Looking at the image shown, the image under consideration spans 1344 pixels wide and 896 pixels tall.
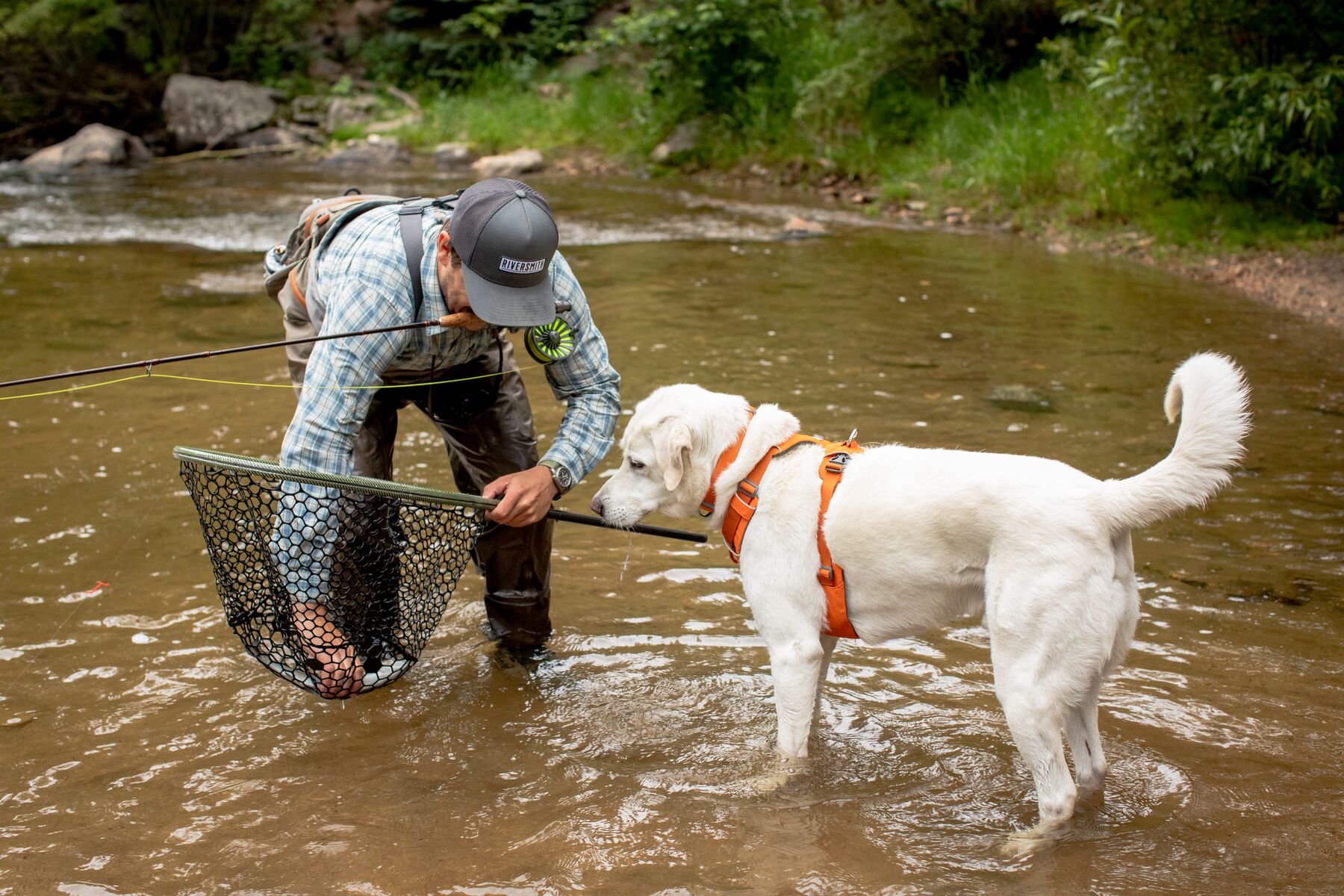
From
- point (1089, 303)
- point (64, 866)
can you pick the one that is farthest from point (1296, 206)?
point (64, 866)

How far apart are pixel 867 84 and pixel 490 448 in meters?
15.5

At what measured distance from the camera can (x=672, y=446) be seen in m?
4.34

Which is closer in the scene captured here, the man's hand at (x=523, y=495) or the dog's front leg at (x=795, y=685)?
the dog's front leg at (x=795, y=685)

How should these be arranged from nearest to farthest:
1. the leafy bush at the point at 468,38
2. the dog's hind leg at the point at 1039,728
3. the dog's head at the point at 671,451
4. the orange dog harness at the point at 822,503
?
the dog's hind leg at the point at 1039,728, the orange dog harness at the point at 822,503, the dog's head at the point at 671,451, the leafy bush at the point at 468,38

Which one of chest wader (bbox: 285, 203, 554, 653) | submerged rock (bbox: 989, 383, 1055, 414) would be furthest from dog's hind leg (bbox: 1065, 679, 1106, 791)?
submerged rock (bbox: 989, 383, 1055, 414)

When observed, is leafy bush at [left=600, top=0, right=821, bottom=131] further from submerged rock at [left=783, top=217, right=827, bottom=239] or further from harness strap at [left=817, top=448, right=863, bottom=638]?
harness strap at [left=817, top=448, right=863, bottom=638]

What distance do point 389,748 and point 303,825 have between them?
0.60m

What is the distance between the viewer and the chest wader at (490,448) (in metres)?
4.93

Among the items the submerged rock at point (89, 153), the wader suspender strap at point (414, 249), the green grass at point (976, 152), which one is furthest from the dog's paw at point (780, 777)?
the submerged rock at point (89, 153)

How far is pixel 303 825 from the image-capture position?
411 cm

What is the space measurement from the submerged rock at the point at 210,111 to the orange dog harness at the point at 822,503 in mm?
25253

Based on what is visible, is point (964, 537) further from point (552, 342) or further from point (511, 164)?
point (511, 164)

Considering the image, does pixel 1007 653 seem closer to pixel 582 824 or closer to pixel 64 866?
pixel 582 824

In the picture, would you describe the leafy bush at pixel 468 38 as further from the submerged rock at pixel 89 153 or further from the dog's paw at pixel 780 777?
the dog's paw at pixel 780 777
